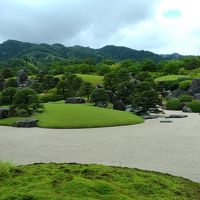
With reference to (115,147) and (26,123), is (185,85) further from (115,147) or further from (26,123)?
(115,147)

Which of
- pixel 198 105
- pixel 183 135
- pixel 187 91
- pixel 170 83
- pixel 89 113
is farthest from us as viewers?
pixel 170 83

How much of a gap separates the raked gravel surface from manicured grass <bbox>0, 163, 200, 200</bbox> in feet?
9.66

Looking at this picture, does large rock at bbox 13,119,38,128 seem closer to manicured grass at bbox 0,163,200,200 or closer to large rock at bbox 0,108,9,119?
large rock at bbox 0,108,9,119

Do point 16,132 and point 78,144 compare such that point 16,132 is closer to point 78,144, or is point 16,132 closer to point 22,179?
point 78,144

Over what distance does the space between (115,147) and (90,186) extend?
11.1m

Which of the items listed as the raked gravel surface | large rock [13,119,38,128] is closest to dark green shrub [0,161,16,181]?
the raked gravel surface

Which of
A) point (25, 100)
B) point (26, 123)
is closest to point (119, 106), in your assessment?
point (25, 100)

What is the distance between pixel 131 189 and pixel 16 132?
19.1 meters

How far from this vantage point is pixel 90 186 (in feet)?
26.7

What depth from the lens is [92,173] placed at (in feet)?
33.5

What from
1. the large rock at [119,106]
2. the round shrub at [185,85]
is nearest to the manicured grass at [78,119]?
the large rock at [119,106]

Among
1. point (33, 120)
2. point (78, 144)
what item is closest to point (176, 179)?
point (78, 144)

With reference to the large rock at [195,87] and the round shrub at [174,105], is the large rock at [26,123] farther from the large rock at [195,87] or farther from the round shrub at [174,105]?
the large rock at [195,87]

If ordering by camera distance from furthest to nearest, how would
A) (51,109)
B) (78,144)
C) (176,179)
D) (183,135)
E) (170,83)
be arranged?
1. (170,83)
2. (51,109)
3. (183,135)
4. (78,144)
5. (176,179)
